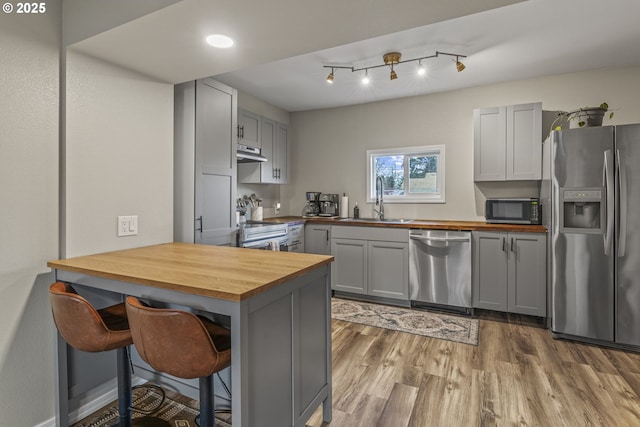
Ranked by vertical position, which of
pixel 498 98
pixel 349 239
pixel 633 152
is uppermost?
pixel 498 98

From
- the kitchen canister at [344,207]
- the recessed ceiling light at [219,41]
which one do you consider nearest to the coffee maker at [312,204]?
the kitchen canister at [344,207]

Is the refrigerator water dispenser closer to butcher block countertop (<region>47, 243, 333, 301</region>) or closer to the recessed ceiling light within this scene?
butcher block countertop (<region>47, 243, 333, 301</region>)

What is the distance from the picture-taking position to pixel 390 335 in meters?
2.97

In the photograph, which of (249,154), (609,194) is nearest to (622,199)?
(609,194)

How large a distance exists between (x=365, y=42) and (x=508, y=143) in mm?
1928

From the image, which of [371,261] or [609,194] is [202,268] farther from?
[609,194]

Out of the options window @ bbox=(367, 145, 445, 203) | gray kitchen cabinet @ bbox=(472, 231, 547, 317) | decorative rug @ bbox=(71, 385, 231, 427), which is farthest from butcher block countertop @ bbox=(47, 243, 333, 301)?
window @ bbox=(367, 145, 445, 203)

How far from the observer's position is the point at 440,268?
138 inches

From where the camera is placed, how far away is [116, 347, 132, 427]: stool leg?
5.39 feet

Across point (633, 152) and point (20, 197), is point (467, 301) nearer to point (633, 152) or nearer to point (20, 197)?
point (633, 152)

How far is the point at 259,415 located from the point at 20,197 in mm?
1567

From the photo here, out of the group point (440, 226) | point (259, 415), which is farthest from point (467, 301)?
point (259, 415)

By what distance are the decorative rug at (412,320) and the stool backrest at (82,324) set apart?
2.35m

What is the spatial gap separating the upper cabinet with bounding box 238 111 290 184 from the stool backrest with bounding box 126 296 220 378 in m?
2.89
